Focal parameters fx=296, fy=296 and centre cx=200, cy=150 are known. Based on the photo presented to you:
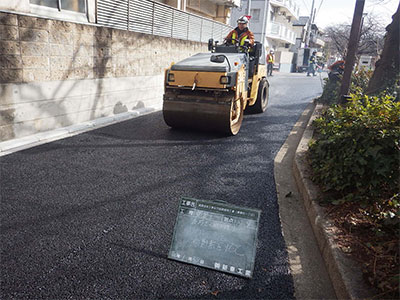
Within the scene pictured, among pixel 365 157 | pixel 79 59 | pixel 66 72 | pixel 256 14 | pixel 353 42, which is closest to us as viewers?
pixel 365 157

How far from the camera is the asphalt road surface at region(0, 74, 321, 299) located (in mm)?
2355

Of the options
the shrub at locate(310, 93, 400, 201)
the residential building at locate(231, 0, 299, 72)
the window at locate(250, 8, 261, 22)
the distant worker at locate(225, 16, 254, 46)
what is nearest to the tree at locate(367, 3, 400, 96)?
the distant worker at locate(225, 16, 254, 46)

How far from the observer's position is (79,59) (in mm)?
6859

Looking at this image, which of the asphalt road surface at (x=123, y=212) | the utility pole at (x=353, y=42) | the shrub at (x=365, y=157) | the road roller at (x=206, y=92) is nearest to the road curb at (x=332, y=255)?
the shrub at (x=365, y=157)

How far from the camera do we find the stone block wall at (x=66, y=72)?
17.8 ft

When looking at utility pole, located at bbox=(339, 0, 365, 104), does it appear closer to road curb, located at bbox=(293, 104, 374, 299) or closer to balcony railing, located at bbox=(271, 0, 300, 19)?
road curb, located at bbox=(293, 104, 374, 299)

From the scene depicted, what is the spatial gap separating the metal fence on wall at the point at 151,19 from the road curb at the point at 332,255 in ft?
21.7

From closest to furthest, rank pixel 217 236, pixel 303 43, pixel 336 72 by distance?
pixel 217 236 < pixel 336 72 < pixel 303 43

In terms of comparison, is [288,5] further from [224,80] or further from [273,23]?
[224,80]

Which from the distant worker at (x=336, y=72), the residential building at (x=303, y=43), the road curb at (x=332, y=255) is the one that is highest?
the residential building at (x=303, y=43)

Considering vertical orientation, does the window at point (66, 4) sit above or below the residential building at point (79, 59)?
above

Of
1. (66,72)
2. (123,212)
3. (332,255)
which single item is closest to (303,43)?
(66,72)

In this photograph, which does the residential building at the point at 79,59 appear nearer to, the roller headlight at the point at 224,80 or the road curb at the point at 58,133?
the road curb at the point at 58,133

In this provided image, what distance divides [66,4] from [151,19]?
10.7ft
